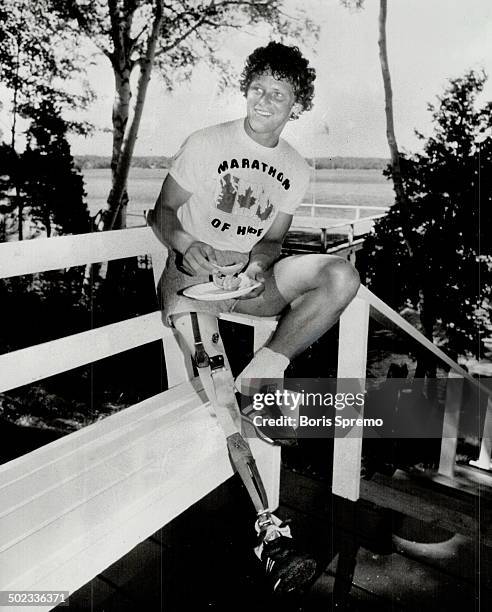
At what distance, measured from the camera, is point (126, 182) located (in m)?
3.70

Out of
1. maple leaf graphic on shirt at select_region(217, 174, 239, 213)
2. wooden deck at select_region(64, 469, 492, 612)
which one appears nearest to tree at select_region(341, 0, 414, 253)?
maple leaf graphic on shirt at select_region(217, 174, 239, 213)

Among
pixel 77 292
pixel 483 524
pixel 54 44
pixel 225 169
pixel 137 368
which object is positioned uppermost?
pixel 54 44

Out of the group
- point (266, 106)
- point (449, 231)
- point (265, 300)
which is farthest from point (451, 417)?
point (266, 106)

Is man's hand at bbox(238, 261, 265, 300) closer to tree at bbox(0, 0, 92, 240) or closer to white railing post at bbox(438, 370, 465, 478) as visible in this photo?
white railing post at bbox(438, 370, 465, 478)

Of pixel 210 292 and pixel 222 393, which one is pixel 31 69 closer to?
pixel 210 292

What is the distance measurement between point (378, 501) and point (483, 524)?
1.11 feet

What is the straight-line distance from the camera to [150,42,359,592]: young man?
1491mm

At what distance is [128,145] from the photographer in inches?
147

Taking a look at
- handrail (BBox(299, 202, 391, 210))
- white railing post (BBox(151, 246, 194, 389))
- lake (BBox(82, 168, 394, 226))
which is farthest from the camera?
handrail (BBox(299, 202, 391, 210))

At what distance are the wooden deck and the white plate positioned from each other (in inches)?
29.4

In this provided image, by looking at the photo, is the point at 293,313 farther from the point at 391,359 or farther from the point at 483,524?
the point at 391,359

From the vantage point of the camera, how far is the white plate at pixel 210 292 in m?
1.44

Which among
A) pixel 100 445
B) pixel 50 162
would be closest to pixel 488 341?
pixel 100 445

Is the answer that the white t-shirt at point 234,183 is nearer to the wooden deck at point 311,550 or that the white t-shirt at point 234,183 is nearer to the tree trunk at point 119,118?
the wooden deck at point 311,550
